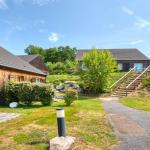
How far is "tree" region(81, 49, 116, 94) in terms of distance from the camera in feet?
87.5

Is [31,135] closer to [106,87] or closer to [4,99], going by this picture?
[4,99]

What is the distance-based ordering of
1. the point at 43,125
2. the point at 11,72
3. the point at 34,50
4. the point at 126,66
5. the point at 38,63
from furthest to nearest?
the point at 34,50
the point at 38,63
the point at 126,66
the point at 11,72
the point at 43,125

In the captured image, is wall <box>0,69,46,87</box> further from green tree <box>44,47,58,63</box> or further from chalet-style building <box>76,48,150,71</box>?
green tree <box>44,47,58,63</box>

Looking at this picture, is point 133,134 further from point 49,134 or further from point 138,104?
point 138,104

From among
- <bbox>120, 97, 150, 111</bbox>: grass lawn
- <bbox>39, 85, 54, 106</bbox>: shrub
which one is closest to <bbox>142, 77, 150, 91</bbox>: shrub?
<bbox>120, 97, 150, 111</bbox>: grass lawn

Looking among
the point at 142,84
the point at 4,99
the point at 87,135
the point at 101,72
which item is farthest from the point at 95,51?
the point at 87,135

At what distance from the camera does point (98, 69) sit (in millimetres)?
26594

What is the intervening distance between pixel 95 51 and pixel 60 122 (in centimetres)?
1992

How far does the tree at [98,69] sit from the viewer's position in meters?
26.7

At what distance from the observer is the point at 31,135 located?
27.5ft

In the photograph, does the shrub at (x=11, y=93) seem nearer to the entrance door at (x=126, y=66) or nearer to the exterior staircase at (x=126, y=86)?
the exterior staircase at (x=126, y=86)

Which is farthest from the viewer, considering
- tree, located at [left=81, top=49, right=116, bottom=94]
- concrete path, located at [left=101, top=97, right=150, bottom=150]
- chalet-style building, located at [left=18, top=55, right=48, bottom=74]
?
chalet-style building, located at [left=18, top=55, right=48, bottom=74]

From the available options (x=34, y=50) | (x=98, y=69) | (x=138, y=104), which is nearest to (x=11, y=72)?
(x=98, y=69)

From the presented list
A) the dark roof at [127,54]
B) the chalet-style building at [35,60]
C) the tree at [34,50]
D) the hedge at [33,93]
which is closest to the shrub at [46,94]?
the hedge at [33,93]
